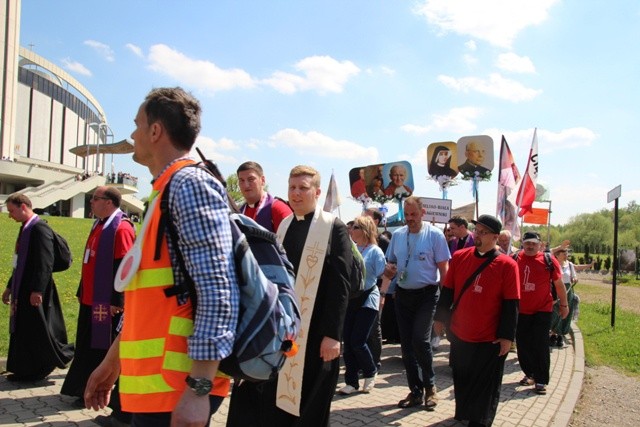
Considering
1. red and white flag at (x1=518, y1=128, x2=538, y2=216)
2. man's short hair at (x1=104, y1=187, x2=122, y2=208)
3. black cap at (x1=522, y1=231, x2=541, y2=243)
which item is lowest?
black cap at (x1=522, y1=231, x2=541, y2=243)

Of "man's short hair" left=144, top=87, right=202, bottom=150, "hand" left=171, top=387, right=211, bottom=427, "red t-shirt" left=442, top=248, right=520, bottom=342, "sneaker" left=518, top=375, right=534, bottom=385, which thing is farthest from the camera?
"sneaker" left=518, top=375, right=534, bottom=385

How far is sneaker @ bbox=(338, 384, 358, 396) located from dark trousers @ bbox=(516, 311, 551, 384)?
95.7 inches

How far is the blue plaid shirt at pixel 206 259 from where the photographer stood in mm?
1739

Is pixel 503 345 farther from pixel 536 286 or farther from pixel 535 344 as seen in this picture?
pixel 536 286

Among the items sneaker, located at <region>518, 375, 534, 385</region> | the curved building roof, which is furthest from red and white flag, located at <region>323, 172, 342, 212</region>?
the curved building roof

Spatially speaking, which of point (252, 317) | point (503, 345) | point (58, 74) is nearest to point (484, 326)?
point (503, 345)

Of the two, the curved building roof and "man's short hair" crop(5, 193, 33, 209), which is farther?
the curved building roof

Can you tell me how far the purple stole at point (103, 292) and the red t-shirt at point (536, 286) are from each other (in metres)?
5.15

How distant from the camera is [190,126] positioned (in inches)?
82.4

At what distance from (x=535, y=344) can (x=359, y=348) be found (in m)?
2.43

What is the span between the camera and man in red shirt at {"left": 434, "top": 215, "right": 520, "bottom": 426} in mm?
4992

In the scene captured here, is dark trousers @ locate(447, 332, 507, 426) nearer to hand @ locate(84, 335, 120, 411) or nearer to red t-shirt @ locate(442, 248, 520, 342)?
red t-shirt @ locate(442, 248, 520, 342)

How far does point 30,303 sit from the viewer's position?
605 centimetres

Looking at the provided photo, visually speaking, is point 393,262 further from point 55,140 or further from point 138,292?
point 55,140
